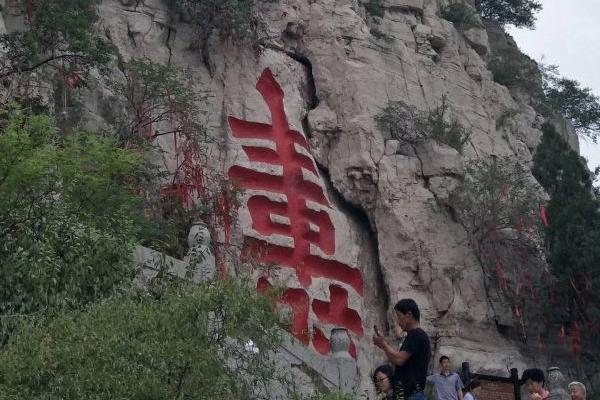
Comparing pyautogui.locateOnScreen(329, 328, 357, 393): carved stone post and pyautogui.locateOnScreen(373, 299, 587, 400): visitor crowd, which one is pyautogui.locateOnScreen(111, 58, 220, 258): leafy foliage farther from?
pyautogui.locateOnScreen(373, 299, 587, 400): visitor crowd

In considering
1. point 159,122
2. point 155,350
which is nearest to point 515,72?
point 159,122

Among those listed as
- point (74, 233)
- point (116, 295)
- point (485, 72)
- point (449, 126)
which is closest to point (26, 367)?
point (116, 295)

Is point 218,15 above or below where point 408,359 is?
above

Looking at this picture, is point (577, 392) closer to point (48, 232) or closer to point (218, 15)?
point (48, 232)

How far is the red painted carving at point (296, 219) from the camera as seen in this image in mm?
14477

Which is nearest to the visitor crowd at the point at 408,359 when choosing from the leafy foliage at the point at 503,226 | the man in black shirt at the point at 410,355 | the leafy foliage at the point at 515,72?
the man in black shirt at the point at 410,355

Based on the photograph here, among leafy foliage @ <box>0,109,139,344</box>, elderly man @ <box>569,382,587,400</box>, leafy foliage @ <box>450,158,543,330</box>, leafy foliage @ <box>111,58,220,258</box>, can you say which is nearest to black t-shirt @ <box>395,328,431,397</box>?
elderly man @ <box>569,382,587,400</box>

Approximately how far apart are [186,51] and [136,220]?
479 cm

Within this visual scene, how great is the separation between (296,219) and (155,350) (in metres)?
8.73

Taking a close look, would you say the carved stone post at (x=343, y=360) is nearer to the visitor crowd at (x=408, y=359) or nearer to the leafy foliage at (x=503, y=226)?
the visitor crowd at (x=408, y=359)

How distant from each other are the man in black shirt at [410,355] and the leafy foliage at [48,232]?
205cm

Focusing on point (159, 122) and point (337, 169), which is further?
point (337, 169)

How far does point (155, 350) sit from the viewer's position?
6.22 meters

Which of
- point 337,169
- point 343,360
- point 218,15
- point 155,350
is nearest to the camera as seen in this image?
point 155,350
